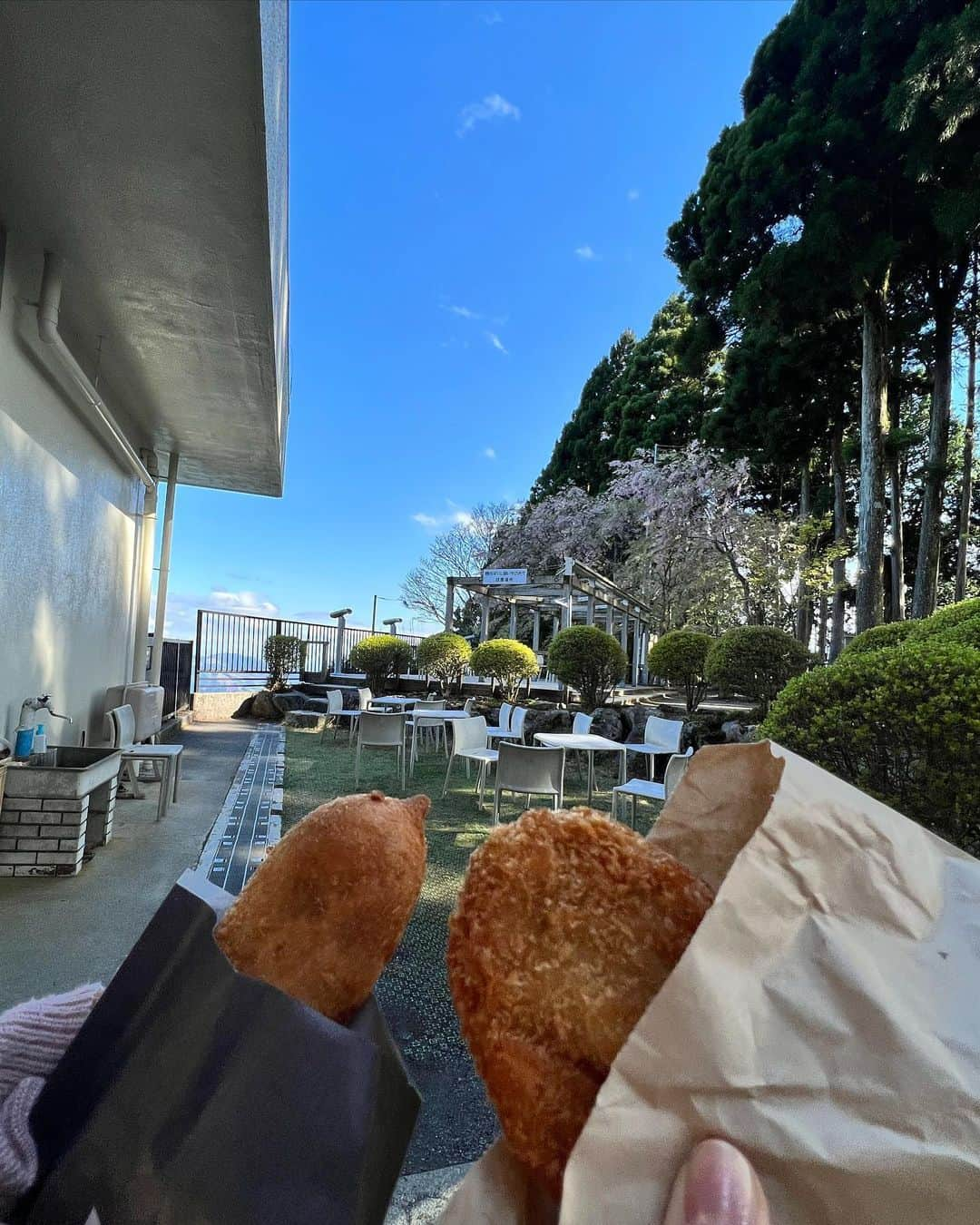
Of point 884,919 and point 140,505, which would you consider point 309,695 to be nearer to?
point 140,505

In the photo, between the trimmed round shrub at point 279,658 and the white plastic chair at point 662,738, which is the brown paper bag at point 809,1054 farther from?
the trimmed round shrub at point 279,658

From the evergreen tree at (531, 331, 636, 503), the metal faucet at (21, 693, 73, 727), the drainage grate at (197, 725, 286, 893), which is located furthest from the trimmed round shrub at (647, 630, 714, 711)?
the evergreen tree at (531, 331, 636, 503)

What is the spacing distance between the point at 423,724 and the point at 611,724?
332cm

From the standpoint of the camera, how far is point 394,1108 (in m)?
0.56

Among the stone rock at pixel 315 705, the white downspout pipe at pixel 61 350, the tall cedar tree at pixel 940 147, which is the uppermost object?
the tall cedar tree at pixel 940 147

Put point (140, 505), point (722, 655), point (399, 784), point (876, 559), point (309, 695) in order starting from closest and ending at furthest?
point (399, 784) < point (140, 505) < point (722, 655) < point (876, 559) < point (309, 695)

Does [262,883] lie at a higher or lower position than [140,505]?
lower

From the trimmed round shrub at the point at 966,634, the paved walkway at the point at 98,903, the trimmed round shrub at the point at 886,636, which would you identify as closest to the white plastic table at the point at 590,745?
the trimmed round shrub at the point at 886,636

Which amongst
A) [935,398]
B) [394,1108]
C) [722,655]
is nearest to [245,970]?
[394,1108]

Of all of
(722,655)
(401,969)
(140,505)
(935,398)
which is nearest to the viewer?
(401,969)

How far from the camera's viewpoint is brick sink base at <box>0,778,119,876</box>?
4.02 meters

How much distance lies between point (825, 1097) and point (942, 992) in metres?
0.12

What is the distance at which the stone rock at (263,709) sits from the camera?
14062mm

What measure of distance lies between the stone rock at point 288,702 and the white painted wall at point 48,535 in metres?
7.04
